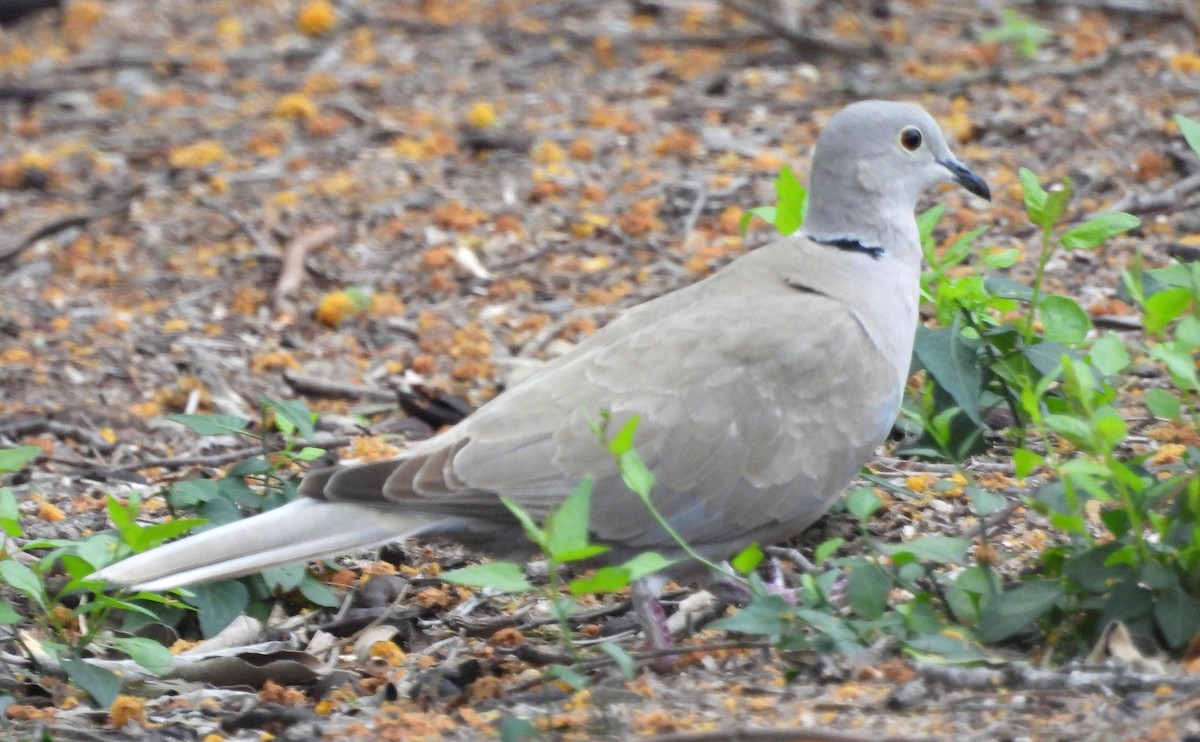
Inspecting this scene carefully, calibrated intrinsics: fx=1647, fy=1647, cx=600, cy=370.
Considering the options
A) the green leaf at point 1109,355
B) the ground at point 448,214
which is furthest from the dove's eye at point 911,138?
the green leaf at point 1109,355

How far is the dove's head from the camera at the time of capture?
4371 mm

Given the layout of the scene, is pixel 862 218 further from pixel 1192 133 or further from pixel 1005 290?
pixel 1192 133

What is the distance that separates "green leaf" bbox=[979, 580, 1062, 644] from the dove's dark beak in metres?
1.69

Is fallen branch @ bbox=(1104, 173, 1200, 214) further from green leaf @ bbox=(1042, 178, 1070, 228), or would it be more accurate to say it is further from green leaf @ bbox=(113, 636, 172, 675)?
green leaf @ bbox=(113, 636, 172, 675)

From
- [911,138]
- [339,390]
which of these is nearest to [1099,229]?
[911,138]

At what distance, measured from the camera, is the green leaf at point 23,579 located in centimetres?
346

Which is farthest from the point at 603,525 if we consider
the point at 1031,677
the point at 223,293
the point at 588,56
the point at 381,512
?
the point at 588,56

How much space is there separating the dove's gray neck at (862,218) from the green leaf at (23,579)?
2147 millimetres

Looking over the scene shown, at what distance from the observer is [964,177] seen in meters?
4.67

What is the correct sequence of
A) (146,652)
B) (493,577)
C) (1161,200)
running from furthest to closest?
(1161,200), (146,652), (493,577)

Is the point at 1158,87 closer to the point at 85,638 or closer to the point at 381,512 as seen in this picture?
the point at 381,512

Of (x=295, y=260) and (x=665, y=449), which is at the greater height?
(x=665, y=449)

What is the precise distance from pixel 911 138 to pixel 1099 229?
85 centimetres

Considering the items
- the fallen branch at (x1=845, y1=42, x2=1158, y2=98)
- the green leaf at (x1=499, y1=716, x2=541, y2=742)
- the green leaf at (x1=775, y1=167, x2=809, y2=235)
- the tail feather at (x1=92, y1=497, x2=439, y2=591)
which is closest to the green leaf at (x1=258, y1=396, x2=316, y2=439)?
the tail feather at (x1=92, y1=497, x2=439, y2=591)
